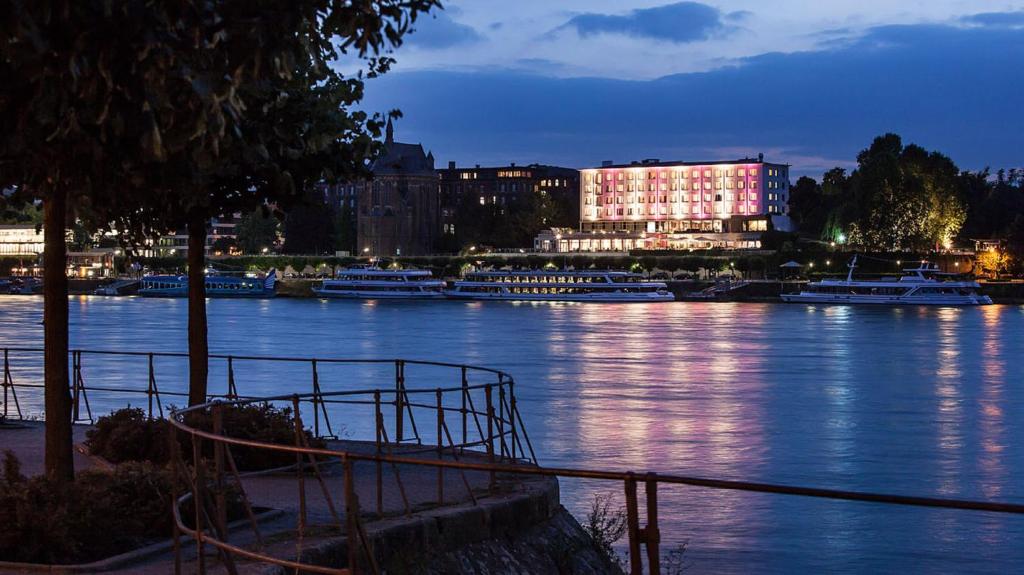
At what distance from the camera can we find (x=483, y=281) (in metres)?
153

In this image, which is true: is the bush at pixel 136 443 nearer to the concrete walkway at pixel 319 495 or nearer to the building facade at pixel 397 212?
the concrete walkway at pixel 319 495

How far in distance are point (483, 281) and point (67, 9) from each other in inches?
5753

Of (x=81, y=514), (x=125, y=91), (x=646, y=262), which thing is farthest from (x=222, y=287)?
(x=125, y=91)

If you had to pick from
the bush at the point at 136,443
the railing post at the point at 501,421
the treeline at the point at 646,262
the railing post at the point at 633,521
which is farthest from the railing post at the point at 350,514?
the treeline at the point at 646,262

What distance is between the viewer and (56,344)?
400 inches

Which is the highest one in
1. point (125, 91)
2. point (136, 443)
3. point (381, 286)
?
point (125, 91)

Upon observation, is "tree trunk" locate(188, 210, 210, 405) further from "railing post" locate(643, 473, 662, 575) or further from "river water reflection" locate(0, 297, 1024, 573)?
"railing post" locate(643, 473, 662, 575)

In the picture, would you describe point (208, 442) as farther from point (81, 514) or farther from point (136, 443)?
point (81, 514)

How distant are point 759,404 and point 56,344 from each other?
34495mm

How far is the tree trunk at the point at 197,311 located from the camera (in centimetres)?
1447

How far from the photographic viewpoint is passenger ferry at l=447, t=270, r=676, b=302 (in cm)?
14038

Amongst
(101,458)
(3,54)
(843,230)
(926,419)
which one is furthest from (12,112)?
(843,230)

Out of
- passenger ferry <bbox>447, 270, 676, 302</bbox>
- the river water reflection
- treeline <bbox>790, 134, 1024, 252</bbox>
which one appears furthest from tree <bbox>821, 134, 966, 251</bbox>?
the river water reflection

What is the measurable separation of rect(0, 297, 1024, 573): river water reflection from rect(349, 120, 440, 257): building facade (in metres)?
83.6
